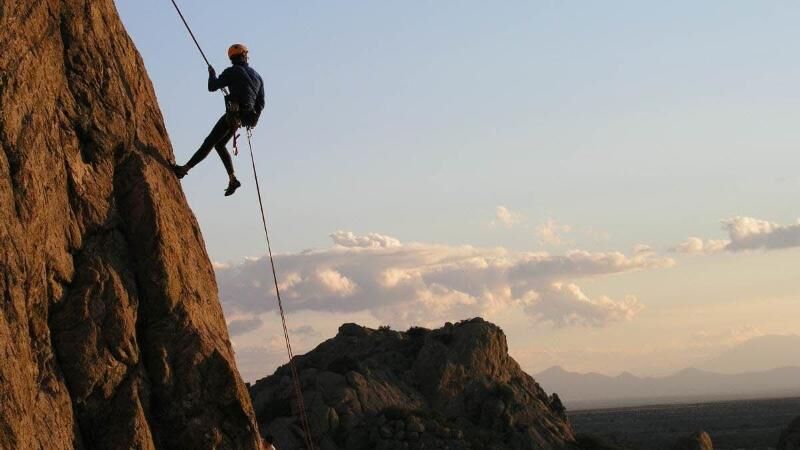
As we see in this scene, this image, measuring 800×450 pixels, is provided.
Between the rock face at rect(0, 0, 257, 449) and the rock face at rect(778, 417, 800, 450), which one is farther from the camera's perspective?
the rock face at rect(778, 417, 800, 450)

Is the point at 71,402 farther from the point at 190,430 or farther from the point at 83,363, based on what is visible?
the point at 190,430

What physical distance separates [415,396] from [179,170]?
43.9m

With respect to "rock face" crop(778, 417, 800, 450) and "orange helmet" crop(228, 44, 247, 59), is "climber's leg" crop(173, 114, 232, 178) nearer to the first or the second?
"orange helmet" crop(228, 44, 247, 59)

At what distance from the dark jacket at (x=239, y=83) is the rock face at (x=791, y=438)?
4800cm

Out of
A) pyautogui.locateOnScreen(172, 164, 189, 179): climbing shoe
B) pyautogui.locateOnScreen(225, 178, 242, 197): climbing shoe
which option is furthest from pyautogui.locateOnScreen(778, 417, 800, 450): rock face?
pyautogui.locateOnScreen(172, 164, 189, 179): climbing shoe

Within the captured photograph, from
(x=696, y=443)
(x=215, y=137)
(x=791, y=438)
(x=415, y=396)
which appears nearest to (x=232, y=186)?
(x=215, y=137)

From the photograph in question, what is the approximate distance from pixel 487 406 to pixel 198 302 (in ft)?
144

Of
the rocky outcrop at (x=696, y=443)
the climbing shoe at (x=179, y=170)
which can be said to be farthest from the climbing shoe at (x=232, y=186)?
the rocky outcrop at (x=696, y=443)

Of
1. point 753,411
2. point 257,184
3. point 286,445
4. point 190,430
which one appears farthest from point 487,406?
point 753,411

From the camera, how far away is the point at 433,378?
61844mm

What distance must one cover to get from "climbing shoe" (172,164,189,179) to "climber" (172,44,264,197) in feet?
3.06

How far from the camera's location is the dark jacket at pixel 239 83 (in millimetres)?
19359

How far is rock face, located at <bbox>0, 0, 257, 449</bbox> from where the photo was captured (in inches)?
518

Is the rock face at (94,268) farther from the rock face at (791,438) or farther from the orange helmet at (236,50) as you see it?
the rock face at (791,438)
